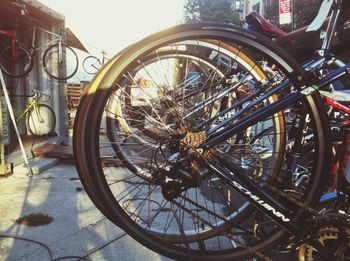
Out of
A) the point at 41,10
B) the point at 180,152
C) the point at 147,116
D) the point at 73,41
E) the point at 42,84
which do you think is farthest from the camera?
the point at 73,41

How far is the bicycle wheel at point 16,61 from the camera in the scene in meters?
8.02

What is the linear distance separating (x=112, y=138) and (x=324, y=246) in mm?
1698

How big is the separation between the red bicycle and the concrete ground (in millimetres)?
3852

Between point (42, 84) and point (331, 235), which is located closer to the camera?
point (331, 235)

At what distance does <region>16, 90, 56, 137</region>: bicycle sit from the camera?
8.27m

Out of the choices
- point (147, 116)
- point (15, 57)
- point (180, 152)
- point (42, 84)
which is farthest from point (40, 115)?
point (180, 152)

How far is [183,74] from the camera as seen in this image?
3.26m

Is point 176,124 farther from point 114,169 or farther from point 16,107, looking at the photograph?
point 16,107

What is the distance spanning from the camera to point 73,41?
1077 cm

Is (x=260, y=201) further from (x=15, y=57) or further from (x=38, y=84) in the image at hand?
(x=38, y=84)

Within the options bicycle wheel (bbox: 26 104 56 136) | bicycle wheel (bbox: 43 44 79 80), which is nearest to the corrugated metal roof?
bicycle wheel (bbox: 43 44 79 80)

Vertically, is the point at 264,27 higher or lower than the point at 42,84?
higher

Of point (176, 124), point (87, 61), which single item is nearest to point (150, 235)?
point (176, 124)

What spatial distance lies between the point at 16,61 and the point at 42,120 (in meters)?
1.46
